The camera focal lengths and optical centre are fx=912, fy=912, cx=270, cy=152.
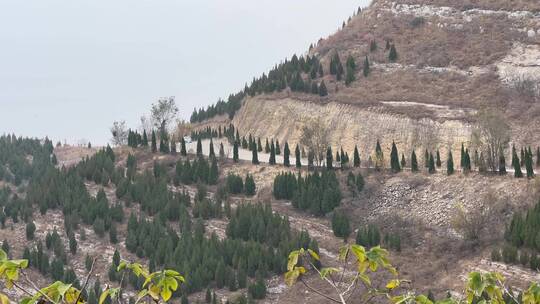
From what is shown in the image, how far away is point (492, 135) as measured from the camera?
52.2 m

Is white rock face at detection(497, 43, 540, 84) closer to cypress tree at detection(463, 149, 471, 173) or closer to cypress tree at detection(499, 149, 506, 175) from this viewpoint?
cypress tree at detection(463, 149, 471, 173)

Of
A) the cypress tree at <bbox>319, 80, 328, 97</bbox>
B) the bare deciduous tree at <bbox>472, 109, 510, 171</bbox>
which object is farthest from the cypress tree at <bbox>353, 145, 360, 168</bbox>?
the cypress tree at <bbox>319, 80, 328, 97</bbox>

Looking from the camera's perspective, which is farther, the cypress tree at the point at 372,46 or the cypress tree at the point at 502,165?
the cypress tree at the point at 372,46

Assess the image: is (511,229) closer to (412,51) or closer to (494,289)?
(412,51)

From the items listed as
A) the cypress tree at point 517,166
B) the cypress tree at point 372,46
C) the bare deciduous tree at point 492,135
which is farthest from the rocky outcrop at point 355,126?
the cypress tree at point 517,166

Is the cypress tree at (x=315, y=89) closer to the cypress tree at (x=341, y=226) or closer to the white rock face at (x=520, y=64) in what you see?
the white rock face at (x=520, y=64)

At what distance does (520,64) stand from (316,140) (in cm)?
1754

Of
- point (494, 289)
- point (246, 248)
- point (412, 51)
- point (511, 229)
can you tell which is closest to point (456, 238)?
point (511, 229)

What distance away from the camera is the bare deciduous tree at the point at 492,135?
51.6m

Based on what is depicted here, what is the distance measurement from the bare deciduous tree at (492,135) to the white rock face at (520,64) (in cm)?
1005

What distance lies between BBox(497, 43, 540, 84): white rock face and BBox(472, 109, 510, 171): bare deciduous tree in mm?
10049

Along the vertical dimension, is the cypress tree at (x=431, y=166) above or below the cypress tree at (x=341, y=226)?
above

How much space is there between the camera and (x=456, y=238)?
151ft

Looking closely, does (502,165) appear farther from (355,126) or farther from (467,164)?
(355,126)
